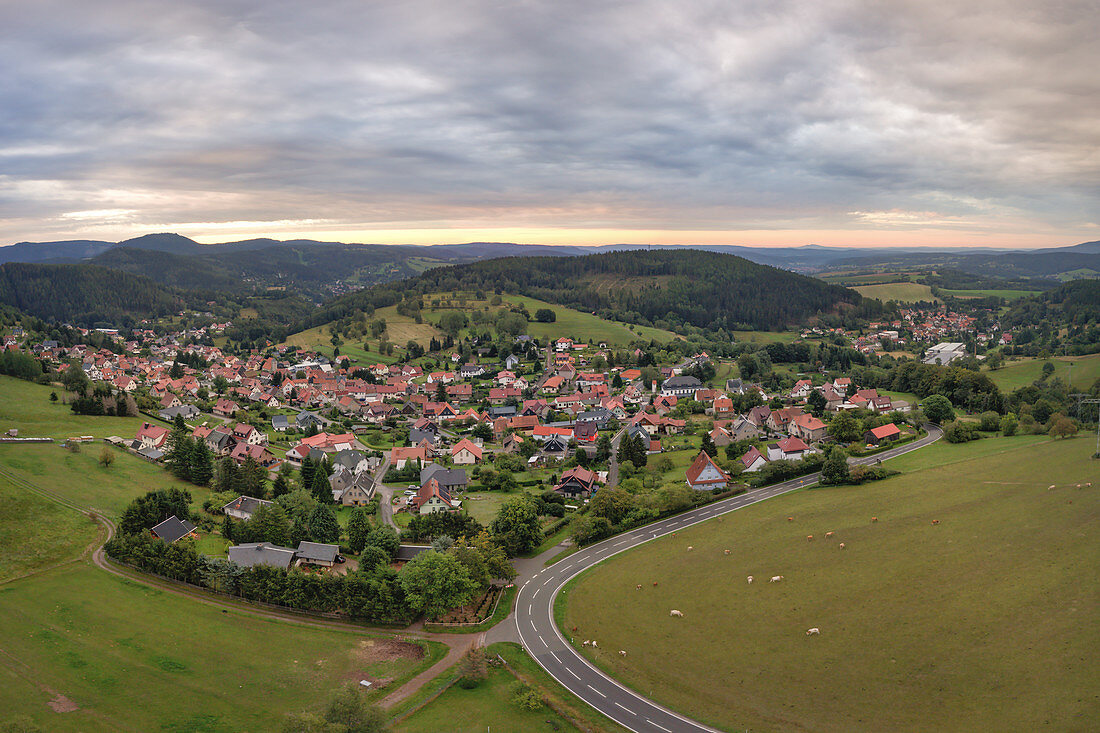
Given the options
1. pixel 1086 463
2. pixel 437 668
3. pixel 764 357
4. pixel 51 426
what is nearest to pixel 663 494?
pixel 437 668

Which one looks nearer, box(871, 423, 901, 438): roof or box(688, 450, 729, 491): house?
box(688, 450, 729, 491): house

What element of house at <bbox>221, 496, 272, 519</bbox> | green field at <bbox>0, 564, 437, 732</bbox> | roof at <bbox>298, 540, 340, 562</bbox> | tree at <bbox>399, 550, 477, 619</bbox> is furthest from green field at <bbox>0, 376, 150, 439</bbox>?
tree at <bbox>399, 550, 477, 619</bbox>

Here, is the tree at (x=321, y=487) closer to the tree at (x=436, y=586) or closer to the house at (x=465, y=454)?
the house at (x=465, y=454)

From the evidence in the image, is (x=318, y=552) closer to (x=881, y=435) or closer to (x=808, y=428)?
(x=808, y=428)

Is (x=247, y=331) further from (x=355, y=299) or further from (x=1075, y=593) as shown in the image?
(x=1075, y=593)

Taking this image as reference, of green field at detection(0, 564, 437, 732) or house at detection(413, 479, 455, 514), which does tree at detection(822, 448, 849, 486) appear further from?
green field at detection(0, 564, 437, 732)
